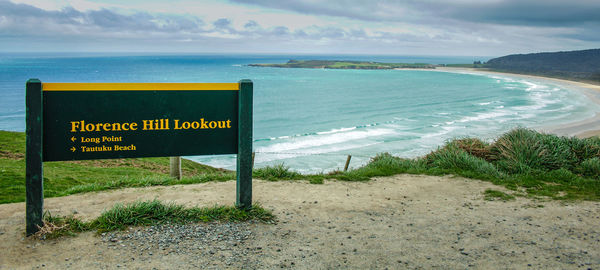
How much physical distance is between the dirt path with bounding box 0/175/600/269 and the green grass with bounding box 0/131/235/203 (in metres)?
0.62

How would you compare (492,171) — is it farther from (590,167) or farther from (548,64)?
(548,64)

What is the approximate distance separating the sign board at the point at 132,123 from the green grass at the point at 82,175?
7.68ft

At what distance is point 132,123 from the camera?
18.7 feet

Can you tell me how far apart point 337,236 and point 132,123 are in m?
2.97

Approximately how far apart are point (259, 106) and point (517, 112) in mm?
29238

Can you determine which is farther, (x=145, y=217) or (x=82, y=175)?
(x=82, y=175)

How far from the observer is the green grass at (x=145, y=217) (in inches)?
215

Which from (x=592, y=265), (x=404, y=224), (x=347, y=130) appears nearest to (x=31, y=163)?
(x=404, y=224)

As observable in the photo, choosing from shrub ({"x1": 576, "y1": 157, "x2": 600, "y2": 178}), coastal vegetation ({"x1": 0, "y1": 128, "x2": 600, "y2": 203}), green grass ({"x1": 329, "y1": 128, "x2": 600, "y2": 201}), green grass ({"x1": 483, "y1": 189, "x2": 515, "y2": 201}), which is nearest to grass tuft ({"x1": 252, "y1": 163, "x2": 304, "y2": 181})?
coastal vegetation ({"x1": 0, "y1": 128, "x2": 600, "y2": 203})

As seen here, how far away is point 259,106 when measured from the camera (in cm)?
5544

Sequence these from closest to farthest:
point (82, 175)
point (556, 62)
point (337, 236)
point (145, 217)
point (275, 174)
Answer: point (337, 236) → point (145, 217) → point (275, 174) → point (82, 175) → point (556, 62)

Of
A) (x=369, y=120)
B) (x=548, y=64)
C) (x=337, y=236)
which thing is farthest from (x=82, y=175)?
(x=548, y=64)

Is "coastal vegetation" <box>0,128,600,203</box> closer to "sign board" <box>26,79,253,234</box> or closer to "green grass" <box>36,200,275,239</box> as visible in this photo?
"green grass" <box>36,200,275,239</box>

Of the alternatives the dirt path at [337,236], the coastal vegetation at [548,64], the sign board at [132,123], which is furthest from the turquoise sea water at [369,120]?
the coastal vegetation at [548,64]
